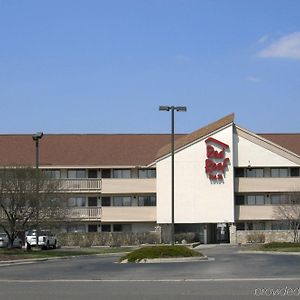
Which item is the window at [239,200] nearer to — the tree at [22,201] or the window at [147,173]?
the window at [147,173]

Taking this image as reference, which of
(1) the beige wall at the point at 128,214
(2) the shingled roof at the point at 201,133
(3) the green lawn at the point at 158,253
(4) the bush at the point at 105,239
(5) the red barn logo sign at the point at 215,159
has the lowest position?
(4) the bush at the point at 105,239

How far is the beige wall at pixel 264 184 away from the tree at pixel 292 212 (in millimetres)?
1831

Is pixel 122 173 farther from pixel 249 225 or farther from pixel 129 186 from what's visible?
pixel 249 225

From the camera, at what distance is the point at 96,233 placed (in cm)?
6000

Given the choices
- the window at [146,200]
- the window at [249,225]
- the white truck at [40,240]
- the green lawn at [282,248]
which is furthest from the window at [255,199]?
the green lawn at [282,248]

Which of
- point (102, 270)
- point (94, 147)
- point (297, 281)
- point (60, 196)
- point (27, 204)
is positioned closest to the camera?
point (297, 281)

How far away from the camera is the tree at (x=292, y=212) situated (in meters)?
59.2

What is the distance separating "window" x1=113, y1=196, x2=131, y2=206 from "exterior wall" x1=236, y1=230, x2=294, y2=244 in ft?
35.6

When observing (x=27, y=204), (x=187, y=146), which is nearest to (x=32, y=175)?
(x=27, y=204)

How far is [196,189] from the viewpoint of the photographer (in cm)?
6253

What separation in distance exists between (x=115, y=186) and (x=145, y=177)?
3.00 m

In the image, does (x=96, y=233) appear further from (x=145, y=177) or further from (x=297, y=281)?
(x=297, y=281)

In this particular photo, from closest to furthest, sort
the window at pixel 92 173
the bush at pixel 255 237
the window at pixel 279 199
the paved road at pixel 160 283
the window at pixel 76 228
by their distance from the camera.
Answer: the paved road at pixel 160 283, the bush at pixel 255 237, the window at pixel 279 199, the window at pixel 76 228, the window at pixel 92 173

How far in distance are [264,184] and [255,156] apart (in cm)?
269
